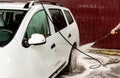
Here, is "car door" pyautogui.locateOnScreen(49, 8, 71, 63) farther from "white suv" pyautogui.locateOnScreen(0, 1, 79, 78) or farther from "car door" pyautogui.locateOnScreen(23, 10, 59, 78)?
"car door" pyautogui.locateOnScreen(23, 10, 59, 78)

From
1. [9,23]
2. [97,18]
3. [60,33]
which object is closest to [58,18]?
[60,33]

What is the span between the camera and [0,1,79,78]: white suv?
15.8 feet

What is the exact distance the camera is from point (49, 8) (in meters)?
7.05

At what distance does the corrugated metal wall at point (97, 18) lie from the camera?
40.8 ft

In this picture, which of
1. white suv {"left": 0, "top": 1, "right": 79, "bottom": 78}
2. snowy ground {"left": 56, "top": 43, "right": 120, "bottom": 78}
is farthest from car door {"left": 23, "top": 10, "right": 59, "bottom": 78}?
snowy ground {"left": 56, "top": 43, "right": 120, "bottom": 78}

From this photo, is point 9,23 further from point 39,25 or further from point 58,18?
point 58,18

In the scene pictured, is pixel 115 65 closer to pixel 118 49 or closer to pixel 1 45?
pixel 118 49

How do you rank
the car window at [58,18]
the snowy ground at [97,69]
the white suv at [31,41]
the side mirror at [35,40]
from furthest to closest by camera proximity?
the snowy ground at [97,69] < the car window at [58,18] < the side mirror at [35,40] < the white suv at [31,41]

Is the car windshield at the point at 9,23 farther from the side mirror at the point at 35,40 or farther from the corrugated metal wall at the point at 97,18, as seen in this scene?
the corrugated metal wall at the point at 97,18

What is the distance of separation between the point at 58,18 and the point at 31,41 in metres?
2.54

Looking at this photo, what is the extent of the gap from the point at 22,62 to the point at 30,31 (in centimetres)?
89

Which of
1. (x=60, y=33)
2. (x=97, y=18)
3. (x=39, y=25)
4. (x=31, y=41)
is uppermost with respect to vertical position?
(x=39, y=25)

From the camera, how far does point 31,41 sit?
513cm

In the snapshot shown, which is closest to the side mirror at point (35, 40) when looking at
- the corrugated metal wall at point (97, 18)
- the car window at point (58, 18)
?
the car window at point (58, 18)
